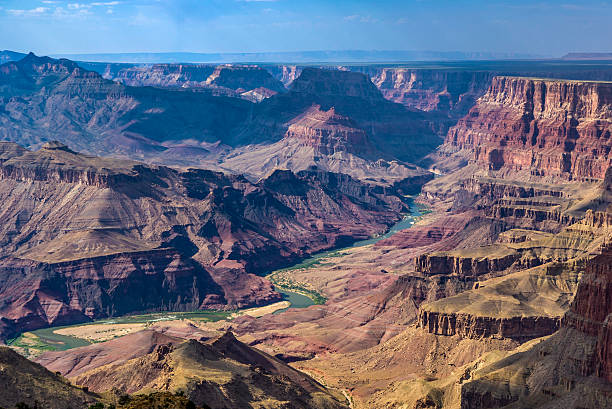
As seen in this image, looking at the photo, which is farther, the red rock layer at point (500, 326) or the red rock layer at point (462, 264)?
the red rock layer at point (462, 264)

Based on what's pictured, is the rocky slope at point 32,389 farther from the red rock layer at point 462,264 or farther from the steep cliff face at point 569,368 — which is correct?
the red rock layer at point 462,264

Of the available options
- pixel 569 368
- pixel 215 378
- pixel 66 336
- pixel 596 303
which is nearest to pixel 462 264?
pixel 596 303

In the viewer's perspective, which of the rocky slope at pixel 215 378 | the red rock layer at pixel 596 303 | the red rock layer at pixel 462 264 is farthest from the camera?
the red rock layer at pixel 462 264

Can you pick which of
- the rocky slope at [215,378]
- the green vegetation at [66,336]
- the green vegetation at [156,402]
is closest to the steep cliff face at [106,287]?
the green vegetation at [66,336]

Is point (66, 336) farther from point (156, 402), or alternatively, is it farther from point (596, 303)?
point (596, 303)

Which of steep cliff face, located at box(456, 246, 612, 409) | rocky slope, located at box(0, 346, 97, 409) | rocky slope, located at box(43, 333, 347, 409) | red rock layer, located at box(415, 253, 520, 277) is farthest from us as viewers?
red rock layer, located at box(415, 253, 520, 277)

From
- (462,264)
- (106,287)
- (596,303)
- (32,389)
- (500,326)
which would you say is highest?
(596,303)

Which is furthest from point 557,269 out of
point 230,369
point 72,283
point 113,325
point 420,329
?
point 72,283

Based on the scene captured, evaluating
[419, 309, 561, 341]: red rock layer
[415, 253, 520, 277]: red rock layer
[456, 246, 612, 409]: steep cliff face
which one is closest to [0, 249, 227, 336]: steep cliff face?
[415, 253, 520, 277]: red rock layer

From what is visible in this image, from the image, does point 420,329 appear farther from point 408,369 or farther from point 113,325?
point 113,325

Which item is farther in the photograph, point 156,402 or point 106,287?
point 106,287

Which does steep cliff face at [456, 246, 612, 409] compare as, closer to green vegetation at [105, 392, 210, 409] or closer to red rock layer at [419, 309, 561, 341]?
red rock layer at [419, 309, 561, 341]
